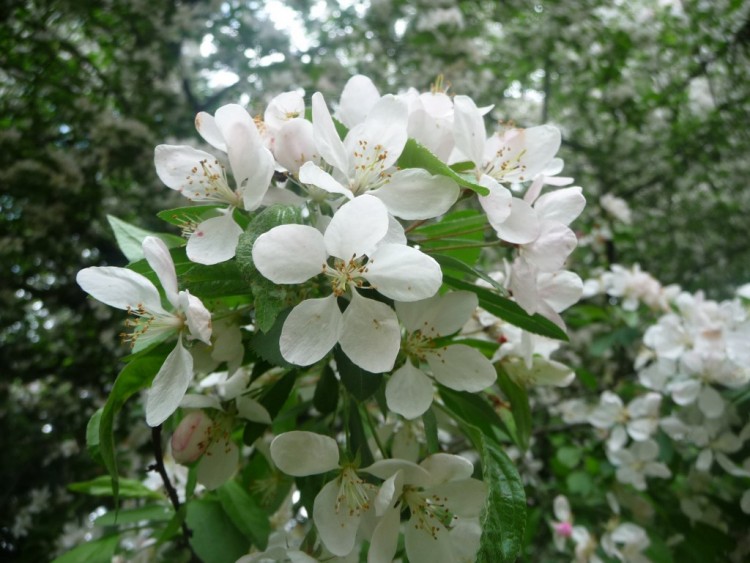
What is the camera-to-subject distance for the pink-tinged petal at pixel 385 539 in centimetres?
67

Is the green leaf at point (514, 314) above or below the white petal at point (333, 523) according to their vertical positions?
above

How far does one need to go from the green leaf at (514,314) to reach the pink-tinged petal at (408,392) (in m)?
0.14

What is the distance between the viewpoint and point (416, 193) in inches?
27.5

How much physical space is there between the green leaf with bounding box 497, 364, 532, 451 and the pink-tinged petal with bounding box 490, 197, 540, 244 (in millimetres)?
279

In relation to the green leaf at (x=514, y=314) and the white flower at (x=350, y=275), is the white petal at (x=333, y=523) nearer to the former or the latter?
the white flower at (x=350, y=275)

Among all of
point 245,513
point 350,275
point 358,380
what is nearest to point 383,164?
point 350,275

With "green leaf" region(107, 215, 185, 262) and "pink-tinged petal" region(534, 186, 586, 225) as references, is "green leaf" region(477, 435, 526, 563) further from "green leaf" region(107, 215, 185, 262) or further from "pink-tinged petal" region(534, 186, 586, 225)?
"green leaf" region(107, 215, 185, 262)

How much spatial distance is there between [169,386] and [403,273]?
298 millimetres

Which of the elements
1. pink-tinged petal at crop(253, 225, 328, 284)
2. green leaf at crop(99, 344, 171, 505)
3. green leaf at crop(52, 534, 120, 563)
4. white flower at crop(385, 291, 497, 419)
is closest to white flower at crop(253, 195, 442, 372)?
pink-tinged petal at crop(253, 225, 328, 284)

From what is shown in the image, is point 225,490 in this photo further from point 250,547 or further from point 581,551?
point 581,551

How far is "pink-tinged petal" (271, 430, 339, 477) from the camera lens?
2.26 ft

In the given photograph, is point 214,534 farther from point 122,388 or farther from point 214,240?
point 214,240

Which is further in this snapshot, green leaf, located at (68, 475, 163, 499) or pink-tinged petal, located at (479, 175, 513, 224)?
green leaf, located at (68, 475, 163, 499)

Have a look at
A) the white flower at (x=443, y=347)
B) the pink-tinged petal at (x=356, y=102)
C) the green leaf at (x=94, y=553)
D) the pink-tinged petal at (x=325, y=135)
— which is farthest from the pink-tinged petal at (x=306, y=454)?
the green leaf at (x=94, y=553)
